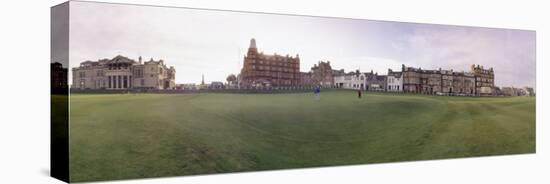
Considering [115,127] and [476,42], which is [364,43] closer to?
[476,42]

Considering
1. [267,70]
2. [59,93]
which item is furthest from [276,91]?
[59,93]

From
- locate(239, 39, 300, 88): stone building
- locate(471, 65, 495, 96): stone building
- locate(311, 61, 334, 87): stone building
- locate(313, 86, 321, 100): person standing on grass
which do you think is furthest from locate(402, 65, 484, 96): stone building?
locate(239, 39, 300, 88): stone building

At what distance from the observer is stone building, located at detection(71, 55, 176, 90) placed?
9836mm

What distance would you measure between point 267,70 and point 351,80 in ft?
5.91

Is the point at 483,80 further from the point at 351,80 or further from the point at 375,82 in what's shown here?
the point at 351,80

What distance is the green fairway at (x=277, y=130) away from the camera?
9984 mm

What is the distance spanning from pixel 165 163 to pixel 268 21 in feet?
10.1

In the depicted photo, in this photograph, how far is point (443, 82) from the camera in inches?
524

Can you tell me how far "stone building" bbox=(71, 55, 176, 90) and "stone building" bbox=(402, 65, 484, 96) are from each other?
5052mm

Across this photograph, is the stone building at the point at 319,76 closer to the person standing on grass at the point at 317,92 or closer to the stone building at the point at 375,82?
the person standing on grass at the point at 317,92

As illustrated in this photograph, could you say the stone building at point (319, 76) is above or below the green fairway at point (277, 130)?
above

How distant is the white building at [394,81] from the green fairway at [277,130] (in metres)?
0.16

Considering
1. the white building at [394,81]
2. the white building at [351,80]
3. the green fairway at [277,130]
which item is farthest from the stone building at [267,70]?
the white building at [394,81]

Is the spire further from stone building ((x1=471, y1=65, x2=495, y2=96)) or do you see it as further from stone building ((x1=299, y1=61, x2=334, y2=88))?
stone building ((x1=471, y1=65, x2=495, y2=96))
